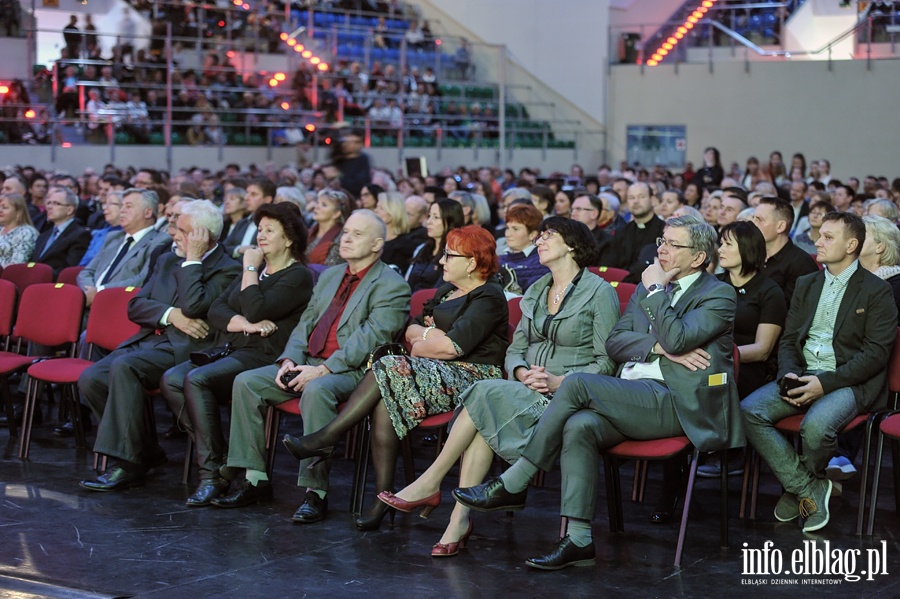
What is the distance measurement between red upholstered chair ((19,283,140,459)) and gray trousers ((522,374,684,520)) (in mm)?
2573

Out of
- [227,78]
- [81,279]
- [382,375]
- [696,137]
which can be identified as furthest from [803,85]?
[382,375]

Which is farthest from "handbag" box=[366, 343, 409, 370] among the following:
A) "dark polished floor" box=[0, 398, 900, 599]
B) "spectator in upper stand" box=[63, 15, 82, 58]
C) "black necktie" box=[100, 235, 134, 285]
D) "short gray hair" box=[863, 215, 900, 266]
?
"spectator in upper stand" box=[63, 15, 82, 58]

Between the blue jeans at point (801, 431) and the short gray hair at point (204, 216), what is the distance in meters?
2.76

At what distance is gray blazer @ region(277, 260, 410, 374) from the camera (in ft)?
17.0

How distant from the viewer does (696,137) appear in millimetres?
19281

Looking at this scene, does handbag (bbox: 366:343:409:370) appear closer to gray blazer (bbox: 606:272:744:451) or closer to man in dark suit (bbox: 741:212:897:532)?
gray blazer (bbox: 606:272:744:451)

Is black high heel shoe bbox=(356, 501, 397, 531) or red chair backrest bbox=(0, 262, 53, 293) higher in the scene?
red chair backrest bbox=(0, 262, 53, 293)

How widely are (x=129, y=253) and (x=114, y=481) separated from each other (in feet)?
6.36

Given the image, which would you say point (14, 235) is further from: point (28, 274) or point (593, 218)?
point (593, 218)

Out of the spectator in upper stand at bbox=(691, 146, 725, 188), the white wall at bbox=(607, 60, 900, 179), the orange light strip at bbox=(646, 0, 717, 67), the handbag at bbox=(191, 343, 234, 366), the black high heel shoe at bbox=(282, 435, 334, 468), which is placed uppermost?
the orange light strip at bbox=(646, 0, 717, 67)

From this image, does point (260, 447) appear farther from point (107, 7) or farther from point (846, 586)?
point (107, 7)

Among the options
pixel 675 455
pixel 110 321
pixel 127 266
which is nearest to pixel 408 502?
pixel 675 455

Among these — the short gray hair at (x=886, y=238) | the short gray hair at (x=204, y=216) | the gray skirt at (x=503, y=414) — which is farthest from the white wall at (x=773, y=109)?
the gray skirt at (x=503, y=414)

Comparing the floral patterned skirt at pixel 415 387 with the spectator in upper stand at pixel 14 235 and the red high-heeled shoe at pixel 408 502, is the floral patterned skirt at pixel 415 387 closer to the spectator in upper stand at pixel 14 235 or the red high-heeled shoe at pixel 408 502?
the red high-heeled shoe at pixel 408 502
